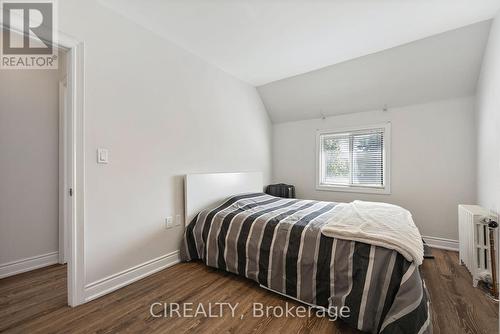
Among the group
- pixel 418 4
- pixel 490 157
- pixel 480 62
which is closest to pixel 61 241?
pixel 418 4

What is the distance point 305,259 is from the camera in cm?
163

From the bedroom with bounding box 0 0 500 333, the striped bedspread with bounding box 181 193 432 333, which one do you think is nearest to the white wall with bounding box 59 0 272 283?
the bedroom with bounding box 0 0 500 333

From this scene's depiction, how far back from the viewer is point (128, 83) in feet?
6.38

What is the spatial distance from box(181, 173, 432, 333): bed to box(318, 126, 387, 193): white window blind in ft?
3.97

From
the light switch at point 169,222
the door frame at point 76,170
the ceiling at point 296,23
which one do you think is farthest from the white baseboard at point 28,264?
the ceiling at point 296,23

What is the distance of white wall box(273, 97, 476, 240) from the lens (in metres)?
2.67

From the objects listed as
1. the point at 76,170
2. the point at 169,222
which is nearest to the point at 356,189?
the point at 169,222

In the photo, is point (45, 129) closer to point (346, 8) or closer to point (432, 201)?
point (346, 8)

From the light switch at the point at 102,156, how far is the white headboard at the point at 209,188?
2.56 feet

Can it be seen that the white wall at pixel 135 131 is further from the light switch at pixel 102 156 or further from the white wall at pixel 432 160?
the white wall at pixel 432 160

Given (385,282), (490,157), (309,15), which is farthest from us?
(490,157)

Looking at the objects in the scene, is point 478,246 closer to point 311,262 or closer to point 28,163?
point 311,262

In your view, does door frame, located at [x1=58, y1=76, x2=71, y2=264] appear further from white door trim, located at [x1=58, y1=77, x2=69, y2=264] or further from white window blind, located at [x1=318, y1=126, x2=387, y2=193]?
white window blind, located at [x1=318, y1=126, x2=387, y2=193]

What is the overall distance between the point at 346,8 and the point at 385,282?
2.12 metres
